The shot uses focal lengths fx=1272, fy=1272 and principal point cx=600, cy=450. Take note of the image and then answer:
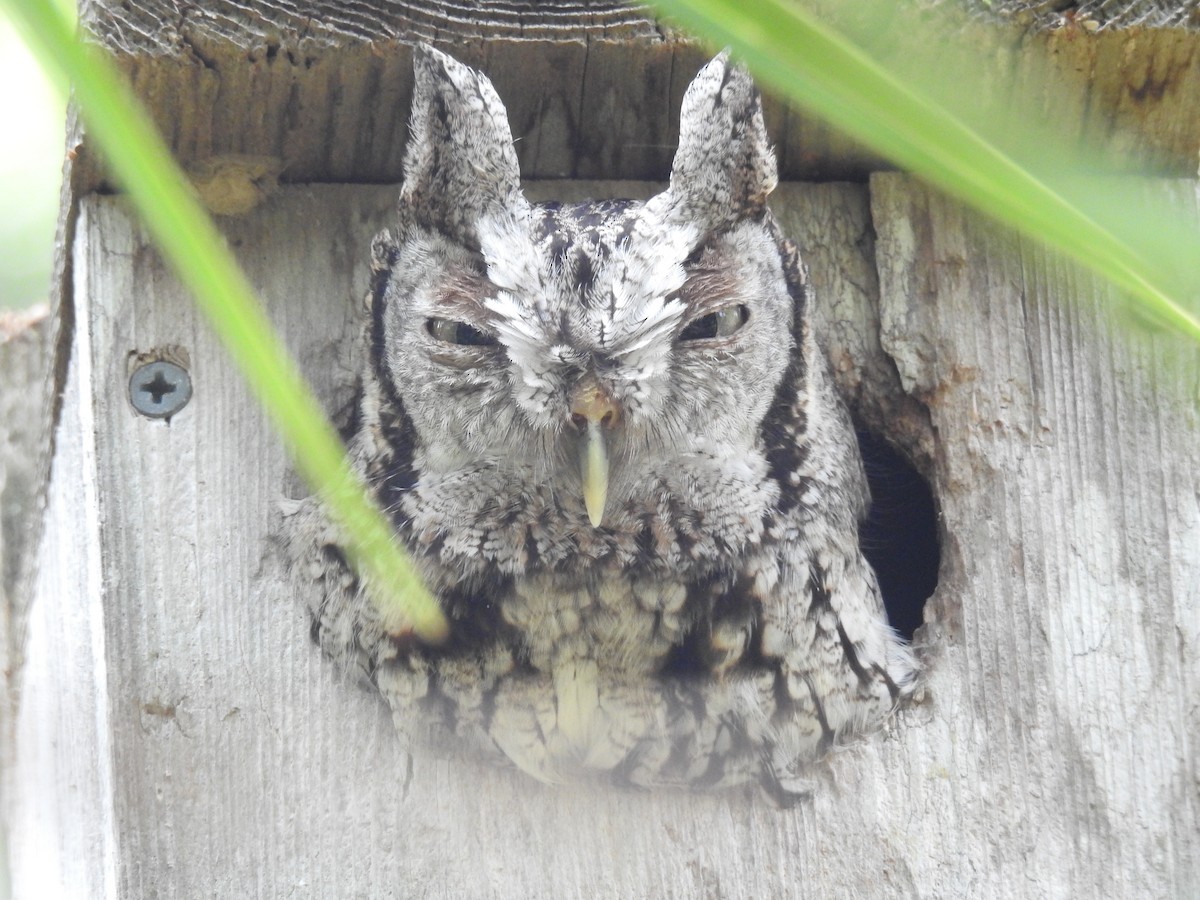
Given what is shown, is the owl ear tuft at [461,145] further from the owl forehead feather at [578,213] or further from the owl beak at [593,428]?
the owl beak at [593,428]

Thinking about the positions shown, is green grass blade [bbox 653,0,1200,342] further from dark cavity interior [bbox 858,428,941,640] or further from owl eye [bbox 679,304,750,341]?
dark cavity interior [bbox 858,428,941,640]

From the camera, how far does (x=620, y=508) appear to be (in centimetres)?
157

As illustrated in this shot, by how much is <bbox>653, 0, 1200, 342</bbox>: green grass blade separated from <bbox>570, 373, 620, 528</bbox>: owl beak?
0.78 metres

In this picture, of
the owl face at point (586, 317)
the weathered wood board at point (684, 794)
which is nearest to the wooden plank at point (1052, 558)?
the weathered wood board at point (684, 794)

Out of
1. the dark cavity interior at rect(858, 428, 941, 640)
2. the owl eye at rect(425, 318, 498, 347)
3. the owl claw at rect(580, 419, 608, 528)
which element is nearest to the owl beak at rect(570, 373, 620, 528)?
the owl claw at rect(580, 419, 608, 528)

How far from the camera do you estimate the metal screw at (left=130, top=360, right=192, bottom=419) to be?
5.54 ft

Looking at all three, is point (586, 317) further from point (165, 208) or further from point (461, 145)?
point (165, 208)

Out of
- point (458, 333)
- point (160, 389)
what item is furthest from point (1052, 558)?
point (160, 389)

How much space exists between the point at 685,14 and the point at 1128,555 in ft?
4.62

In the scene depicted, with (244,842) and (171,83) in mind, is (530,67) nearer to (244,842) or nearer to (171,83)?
(171,83)

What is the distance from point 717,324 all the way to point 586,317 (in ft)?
0.73

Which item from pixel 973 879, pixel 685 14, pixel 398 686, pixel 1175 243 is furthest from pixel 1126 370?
pixel 685 14

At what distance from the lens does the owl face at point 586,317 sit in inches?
54.8

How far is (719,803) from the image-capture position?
1605 millimetres
